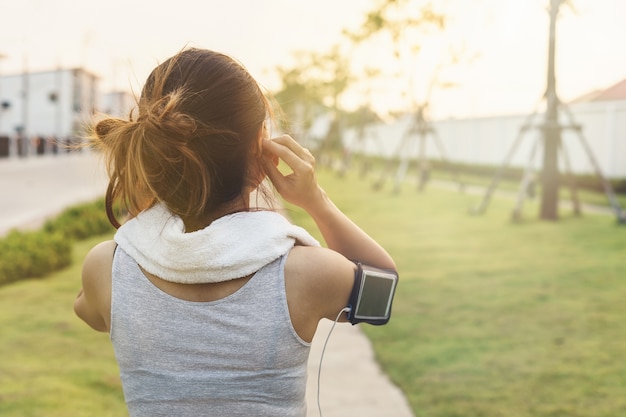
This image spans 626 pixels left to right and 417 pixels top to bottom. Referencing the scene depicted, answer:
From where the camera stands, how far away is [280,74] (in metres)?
42.4

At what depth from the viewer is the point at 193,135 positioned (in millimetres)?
1249

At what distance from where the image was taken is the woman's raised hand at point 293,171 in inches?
52.2

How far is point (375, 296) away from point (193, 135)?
0.40 m

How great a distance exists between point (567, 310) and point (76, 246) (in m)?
Result: 5.18

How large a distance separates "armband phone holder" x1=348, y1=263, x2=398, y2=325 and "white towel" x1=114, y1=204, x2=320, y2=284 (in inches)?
3.9

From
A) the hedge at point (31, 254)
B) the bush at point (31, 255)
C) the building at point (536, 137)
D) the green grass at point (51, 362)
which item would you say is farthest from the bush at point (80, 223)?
the building at point (536, 137)

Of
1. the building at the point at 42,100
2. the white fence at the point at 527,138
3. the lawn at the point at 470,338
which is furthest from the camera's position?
the building at the point at 42,100

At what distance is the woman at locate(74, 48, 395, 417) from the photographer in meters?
1.24

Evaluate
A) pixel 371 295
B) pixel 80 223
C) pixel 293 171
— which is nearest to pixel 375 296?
pixel 371 295

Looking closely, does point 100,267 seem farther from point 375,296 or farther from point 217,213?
point 375,296

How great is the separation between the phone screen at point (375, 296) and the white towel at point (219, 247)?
0.37 feet

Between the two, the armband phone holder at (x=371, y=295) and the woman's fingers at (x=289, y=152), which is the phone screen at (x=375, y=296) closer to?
the armband phone holder at (x=371, y=295)

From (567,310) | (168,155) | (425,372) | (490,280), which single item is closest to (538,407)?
(425,372)

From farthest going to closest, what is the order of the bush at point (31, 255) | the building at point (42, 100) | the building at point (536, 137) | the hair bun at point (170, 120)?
1. the building at point (42, 100)
2. the building at point (536, 137)
3. the bush at point (31, 255)
4. the hair bun at point (170, 120)
